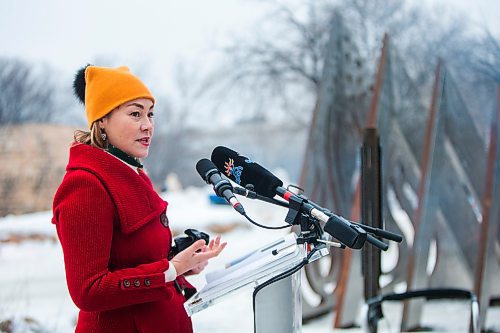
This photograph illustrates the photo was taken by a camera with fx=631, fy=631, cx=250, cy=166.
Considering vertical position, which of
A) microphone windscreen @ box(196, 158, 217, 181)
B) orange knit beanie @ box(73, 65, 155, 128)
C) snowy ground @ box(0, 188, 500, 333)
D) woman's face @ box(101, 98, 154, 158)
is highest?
orange knit beanie @ box(73, 65, 155, 128)

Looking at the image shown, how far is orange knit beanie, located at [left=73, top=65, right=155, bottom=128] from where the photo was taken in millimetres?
1553

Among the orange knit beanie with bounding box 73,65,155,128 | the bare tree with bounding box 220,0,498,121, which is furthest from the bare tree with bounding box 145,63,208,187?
the orange knit beanie with bounding box 73,65,155,128

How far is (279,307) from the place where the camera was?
150 cm

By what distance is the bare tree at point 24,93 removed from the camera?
5508 mm

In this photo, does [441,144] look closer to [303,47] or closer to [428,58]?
[428,58]

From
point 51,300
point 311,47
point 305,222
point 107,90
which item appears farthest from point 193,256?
point 311,47

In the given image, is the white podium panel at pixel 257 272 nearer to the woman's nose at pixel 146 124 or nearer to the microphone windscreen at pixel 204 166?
the microphone windscreen at pixel 204 166

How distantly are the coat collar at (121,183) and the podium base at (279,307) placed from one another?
1.09 ft

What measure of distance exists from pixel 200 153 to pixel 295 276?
8345 millimetres

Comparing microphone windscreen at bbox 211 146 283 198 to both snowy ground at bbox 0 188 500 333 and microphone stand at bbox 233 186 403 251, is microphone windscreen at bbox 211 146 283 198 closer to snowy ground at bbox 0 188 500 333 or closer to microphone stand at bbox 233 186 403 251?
microphone stand at bbox 233 186 403 251

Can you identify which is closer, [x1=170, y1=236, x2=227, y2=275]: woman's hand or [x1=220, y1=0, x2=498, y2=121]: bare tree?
[x1=170, y1=236, x2=227, y2=275]: woman's hand

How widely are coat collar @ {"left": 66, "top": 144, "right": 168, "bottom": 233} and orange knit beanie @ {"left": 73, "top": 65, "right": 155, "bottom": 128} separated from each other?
0.10 metres

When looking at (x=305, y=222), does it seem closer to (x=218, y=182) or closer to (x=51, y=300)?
(x=218, y=182)

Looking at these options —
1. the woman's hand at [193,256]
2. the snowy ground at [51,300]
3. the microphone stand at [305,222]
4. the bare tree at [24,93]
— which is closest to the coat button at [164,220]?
the woman's hand at [193,256]
